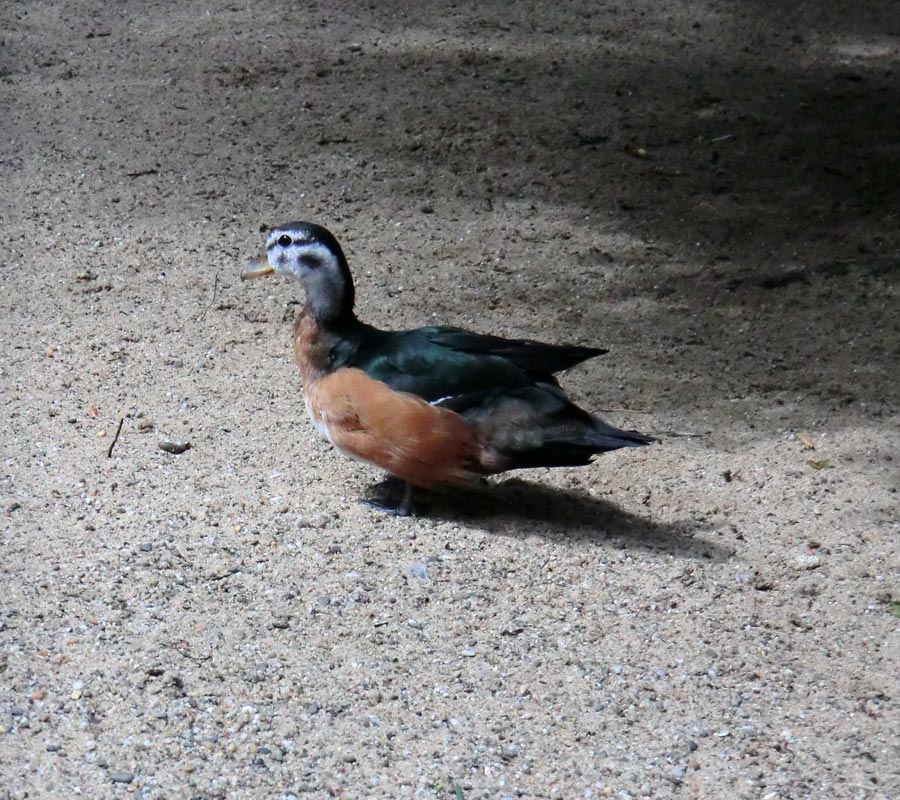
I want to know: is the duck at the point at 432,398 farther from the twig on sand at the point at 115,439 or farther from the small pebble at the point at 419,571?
the twig on sand at the point at 115,439

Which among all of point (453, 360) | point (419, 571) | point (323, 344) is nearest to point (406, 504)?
point (419, 571)

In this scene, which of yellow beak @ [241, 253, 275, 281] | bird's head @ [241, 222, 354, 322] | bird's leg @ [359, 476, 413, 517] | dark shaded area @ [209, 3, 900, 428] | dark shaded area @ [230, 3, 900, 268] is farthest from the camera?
dark shaded area @ [230, 3, 900, 268]

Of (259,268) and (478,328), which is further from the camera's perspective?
(478,328)

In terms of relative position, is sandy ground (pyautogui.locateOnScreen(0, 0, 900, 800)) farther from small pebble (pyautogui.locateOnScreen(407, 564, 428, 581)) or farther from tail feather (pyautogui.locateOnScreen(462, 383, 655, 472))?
tail feather (pyautogui.locateOnScreen(462, 383, 655, 472))

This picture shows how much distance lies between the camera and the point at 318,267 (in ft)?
14.6

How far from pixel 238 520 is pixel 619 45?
555cm

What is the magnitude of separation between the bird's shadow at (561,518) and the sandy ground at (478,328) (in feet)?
0.06

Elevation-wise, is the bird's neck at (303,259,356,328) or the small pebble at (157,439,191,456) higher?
the bird's neck at (303,259,356,328)

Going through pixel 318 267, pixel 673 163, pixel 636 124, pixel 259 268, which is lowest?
pixel 673 163

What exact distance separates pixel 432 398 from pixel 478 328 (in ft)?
5.19

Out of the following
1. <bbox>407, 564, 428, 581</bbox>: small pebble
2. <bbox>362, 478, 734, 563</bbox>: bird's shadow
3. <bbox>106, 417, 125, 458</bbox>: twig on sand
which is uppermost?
<bbox>106, 417, 125, 458</bbox>: twig on sand

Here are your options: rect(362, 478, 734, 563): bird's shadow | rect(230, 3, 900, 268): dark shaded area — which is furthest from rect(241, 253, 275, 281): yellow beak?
rect(230, 3, 900, 268): dark shaded area

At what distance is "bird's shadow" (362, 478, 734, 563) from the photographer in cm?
427

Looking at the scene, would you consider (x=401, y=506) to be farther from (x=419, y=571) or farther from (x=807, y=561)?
(x=807, y=561)
